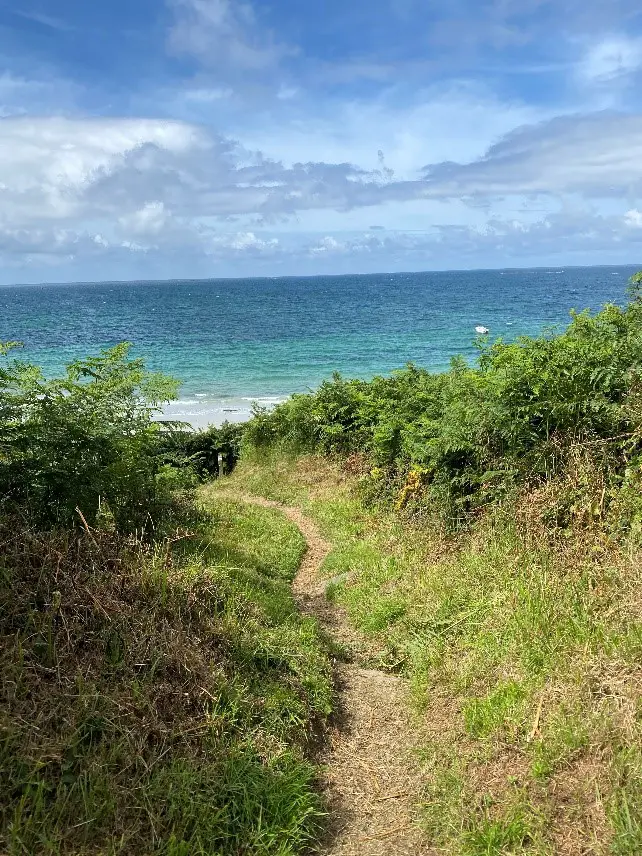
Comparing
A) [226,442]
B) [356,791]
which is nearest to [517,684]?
[356,791]

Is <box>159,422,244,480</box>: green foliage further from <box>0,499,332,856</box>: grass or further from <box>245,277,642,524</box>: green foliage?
<box>0,499,332,856</box>: grass

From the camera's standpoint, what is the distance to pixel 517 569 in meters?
6.85

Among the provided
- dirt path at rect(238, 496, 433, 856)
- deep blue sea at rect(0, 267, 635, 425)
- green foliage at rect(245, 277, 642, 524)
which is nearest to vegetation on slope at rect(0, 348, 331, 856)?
dirt path at rect(238, 496, 433, 856)

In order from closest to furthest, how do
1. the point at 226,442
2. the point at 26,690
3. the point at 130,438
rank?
the point at 26,690 → the point at 130,438 → the point at 226,442

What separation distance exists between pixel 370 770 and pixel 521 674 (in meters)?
1.40

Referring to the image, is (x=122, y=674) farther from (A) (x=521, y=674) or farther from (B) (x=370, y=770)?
(A) (x=521, y=674)

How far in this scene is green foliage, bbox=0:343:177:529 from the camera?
6.69m

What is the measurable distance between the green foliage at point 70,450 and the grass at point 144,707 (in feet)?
2.54

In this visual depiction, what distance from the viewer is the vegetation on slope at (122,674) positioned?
4.02 metres

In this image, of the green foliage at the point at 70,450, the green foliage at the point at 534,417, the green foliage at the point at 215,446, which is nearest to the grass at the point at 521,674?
the green foliage at the point at 534,417

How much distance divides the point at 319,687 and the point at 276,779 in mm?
1469

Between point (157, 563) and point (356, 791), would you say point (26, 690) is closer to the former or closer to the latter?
point (157, 563)

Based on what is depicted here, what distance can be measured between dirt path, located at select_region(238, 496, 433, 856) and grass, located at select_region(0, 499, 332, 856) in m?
0.22

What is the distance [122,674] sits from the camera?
16.2ft
